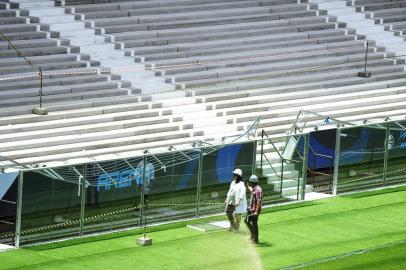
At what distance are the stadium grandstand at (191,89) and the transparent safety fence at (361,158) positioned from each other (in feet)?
0.19

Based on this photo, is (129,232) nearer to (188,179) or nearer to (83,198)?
(83,198)

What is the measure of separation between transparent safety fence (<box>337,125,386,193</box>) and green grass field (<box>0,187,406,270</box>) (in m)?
2.42

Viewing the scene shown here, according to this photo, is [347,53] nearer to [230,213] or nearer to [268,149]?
[268,149]

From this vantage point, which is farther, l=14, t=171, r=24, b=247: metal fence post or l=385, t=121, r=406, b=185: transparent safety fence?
l=385, t=121, r=406, b=185: transparent safety fence

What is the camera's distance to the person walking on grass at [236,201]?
2805 cm

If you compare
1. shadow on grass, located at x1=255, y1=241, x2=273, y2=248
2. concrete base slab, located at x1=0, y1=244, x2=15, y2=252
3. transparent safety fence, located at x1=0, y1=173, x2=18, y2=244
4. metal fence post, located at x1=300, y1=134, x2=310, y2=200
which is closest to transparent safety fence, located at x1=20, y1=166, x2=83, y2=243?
transparent safety fence, located at x1=0, y1=173, x2=18, y2=244

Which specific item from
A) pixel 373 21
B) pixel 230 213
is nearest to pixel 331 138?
pixel 230 213

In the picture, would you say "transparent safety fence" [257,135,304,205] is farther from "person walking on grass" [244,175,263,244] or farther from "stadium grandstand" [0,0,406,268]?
"person walking on grass" [244,175,263,244]

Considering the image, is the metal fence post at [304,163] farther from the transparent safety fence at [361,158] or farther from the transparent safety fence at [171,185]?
the transparent safety fence at [171,185]

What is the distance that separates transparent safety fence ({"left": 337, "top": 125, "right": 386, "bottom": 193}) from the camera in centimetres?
3378

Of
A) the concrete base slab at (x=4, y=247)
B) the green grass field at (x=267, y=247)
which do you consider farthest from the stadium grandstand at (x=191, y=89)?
the green grass field at (x=267, y=247)

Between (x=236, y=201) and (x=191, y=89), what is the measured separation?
10.4m

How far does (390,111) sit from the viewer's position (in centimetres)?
4019

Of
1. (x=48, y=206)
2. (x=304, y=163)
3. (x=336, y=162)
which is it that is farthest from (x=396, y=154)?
(x=48, y=206)
